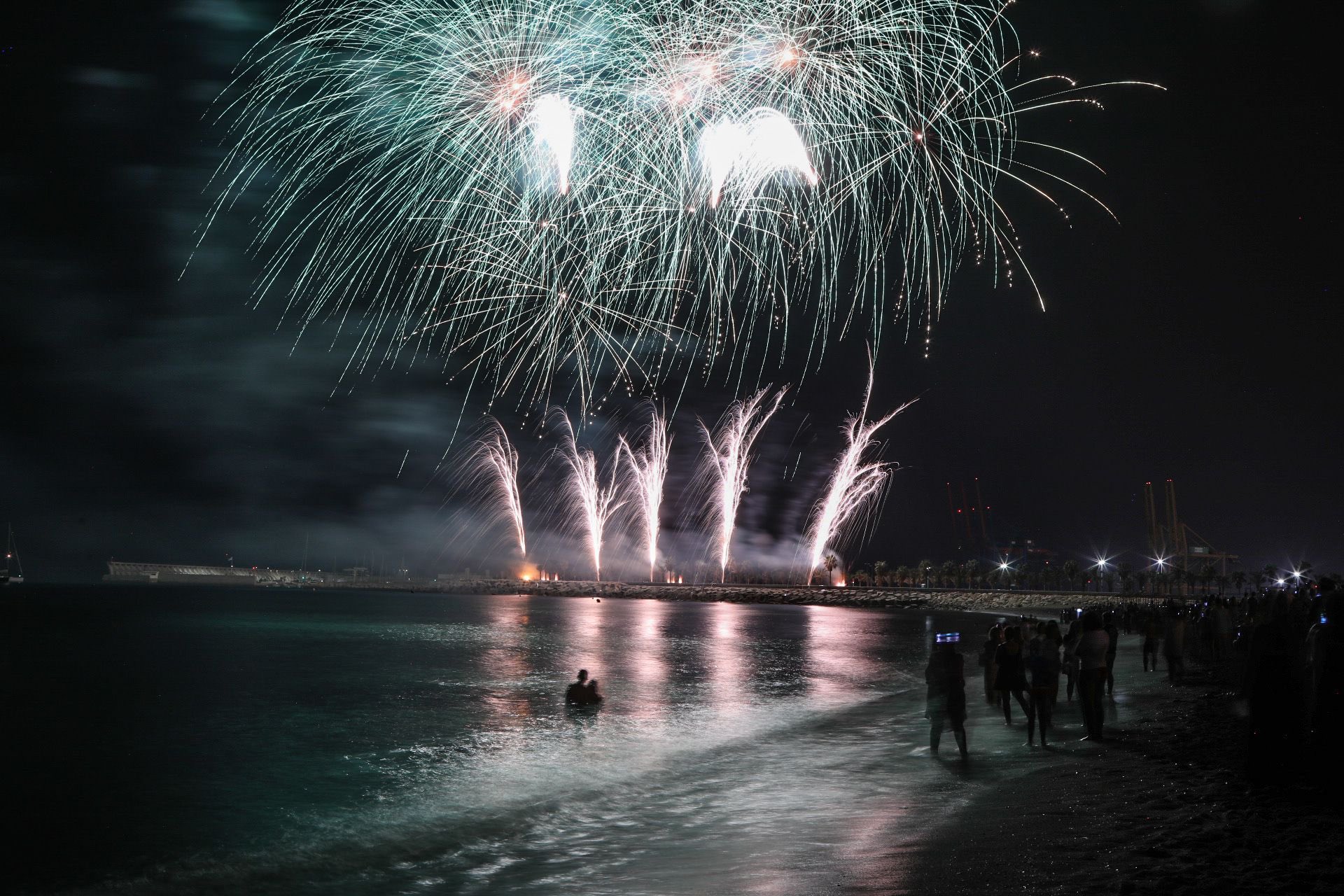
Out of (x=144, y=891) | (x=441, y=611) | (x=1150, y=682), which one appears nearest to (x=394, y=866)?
(x=144, y=891)

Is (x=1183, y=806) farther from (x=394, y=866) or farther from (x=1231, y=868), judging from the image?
(x=394, y=866)

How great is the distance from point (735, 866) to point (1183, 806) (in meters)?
4.44

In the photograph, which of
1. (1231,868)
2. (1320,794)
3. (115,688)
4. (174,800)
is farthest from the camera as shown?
(115,688)

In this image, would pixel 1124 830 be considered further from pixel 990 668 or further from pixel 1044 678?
pixel 990 668

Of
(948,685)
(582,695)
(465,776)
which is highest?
(948,685)

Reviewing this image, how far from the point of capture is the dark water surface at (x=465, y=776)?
10891 millimetres

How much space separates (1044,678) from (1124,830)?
526 cm

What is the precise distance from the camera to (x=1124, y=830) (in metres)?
8.91

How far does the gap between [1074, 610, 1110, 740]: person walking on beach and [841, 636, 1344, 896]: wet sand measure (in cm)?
33

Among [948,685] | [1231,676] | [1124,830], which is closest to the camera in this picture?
[1124,830]

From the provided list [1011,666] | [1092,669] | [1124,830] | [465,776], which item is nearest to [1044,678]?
[1092,669]

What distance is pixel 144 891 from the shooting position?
11680 millimetres

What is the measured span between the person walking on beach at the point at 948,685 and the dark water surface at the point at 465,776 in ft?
2.61

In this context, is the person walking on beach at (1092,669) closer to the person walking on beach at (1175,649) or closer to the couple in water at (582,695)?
the person walking on beach at (1175,649)
